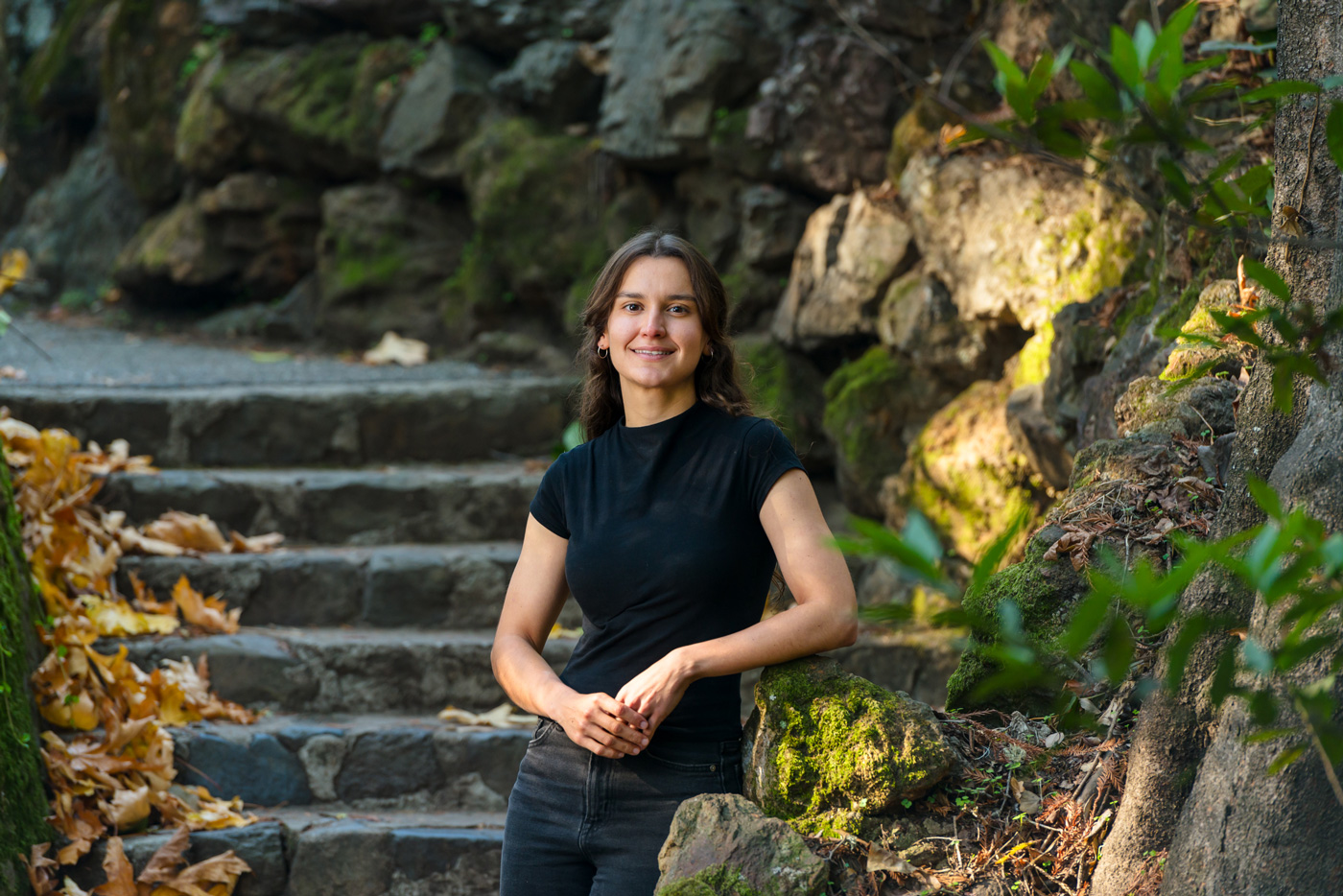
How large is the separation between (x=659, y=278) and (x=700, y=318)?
0.11 m

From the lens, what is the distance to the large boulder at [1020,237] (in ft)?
12.0

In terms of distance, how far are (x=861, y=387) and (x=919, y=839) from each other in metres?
3.04

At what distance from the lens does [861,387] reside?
4.55 metres

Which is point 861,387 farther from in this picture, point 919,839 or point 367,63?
point 367,63

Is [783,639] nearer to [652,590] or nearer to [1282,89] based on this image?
[652,590]

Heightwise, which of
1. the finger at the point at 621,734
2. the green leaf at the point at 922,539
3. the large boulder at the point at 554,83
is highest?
the large boulder at the point at 554,83

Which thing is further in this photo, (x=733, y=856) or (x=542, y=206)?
(x=542, y=206)

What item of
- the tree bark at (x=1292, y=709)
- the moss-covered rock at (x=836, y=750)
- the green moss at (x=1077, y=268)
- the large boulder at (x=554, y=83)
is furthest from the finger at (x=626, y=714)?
the large boulder at (x=554, y=83)

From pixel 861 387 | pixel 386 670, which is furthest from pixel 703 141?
pixel 386 670

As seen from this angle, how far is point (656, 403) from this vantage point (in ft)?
6.61

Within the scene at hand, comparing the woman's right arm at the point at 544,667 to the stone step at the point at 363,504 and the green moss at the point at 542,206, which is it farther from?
the green moss at the point at 542,206

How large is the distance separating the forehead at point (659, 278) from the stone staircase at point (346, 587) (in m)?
1.83

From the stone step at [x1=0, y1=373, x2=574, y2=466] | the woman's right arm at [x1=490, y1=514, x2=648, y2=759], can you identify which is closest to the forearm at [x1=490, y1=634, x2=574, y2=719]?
the woman's right arm at [x1=490, y1=514, x2=648, y2=759]

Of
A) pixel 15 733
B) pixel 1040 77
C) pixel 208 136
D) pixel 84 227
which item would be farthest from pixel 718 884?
pixel 84 227
